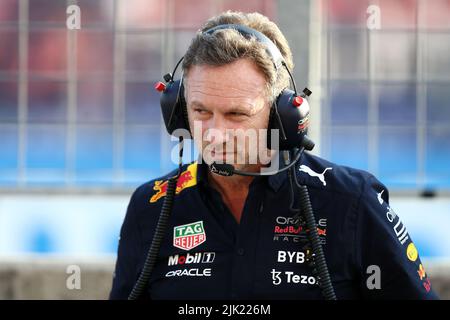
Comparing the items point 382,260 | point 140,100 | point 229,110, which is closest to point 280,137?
point 229,110

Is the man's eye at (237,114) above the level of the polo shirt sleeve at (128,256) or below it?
above

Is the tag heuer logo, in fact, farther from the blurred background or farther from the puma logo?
the blurred background

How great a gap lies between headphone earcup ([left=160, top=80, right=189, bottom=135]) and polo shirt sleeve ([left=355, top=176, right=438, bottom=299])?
0.54m

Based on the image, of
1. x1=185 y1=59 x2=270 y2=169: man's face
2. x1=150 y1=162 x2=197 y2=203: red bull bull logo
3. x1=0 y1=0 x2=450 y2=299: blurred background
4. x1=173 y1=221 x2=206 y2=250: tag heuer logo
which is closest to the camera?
x1=185 y1=59 x2=270 y2=169: man's face

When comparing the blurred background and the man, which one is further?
the blurred background

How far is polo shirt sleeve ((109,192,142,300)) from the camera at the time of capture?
8.96 ft

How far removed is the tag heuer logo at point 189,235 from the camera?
2.58m

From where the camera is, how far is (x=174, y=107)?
2645mm

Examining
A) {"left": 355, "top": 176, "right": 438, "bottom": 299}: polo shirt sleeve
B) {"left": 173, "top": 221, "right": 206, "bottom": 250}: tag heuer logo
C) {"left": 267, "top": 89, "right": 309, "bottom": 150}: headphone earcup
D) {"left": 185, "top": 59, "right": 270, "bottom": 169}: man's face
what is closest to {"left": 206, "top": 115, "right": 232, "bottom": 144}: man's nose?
{"left": 185, "top": 59, "right": 270, "bottom": 169}: man's face

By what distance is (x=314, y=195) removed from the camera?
2.56 m

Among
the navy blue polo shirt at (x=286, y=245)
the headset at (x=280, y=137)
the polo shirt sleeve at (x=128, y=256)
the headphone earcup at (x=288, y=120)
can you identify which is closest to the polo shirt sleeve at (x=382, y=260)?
the navy blue polo shirt at (x=286, y=245)

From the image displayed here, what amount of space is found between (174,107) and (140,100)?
3.97 meters

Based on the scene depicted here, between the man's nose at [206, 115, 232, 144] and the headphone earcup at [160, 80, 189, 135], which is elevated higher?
the headphone earcup at [160, 80, 189, 135]

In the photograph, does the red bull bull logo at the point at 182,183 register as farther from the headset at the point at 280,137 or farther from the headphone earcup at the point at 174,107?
the headphone earcup at the point at 174,107
